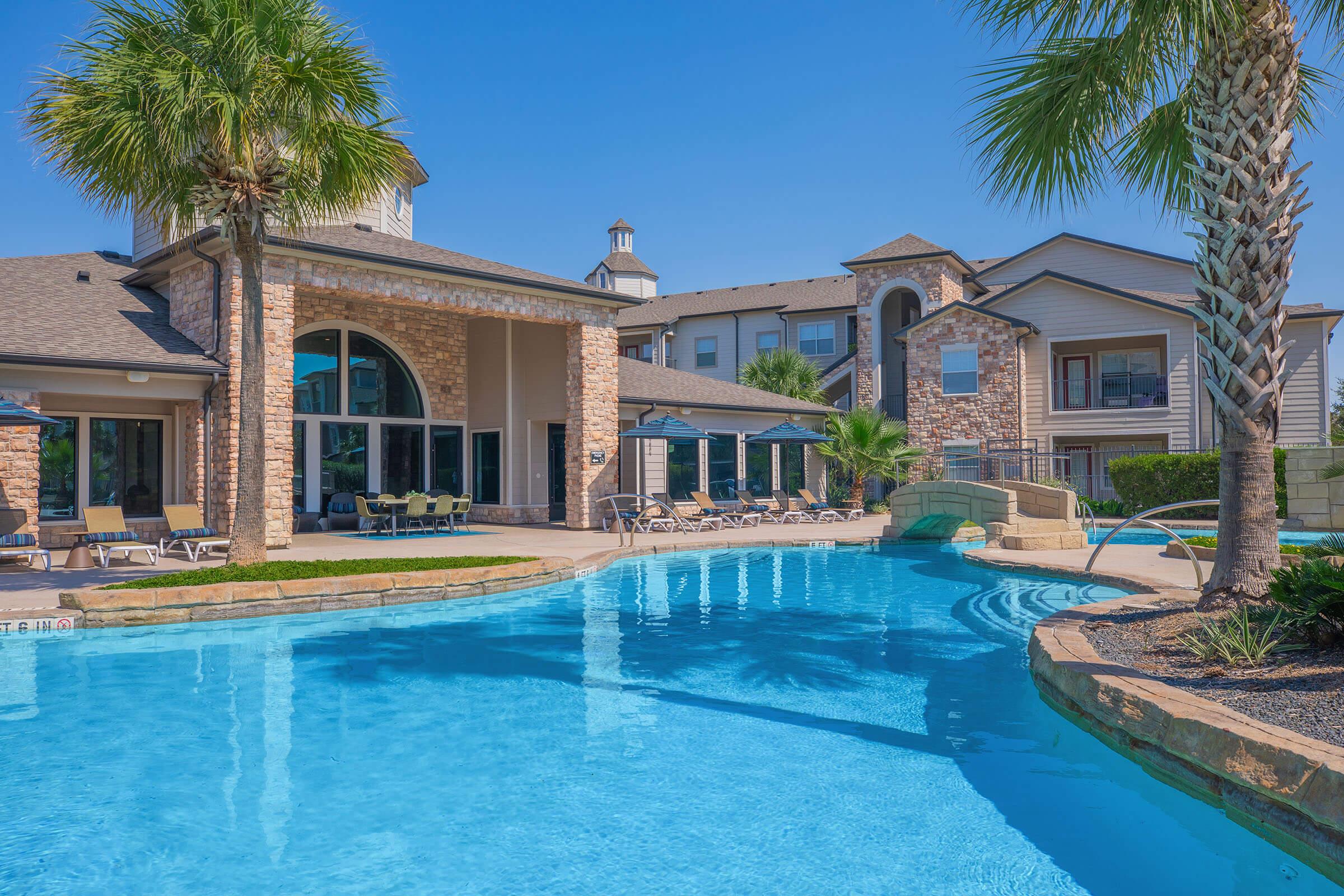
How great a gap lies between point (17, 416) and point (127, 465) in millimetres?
4902

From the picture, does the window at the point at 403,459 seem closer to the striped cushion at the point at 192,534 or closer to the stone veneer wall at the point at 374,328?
the stone veneer wall at the point at 374,328

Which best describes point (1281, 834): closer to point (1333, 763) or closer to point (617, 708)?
point (1333, 763)

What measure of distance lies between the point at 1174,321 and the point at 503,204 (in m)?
19.3

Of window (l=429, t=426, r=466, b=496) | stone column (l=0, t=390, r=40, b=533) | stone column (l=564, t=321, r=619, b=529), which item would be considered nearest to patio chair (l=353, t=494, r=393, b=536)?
window (l=429, t=426, r=466, b=496)

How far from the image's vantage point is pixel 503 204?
23.9 m

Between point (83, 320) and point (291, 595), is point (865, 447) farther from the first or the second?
point (83, 320)

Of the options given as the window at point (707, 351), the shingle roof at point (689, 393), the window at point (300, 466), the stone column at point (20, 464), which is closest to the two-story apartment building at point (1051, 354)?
the shingle roof at point (689, 393)

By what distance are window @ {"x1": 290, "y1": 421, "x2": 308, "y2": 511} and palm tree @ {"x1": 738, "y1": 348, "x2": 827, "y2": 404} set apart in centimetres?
1696

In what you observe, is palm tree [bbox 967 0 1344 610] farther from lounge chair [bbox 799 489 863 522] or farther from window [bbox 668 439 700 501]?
lounge chair [bbox 799 489 863 522]

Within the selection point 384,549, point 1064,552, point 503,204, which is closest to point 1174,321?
point 1064,552

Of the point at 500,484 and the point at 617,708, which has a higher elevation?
the point at 500,484

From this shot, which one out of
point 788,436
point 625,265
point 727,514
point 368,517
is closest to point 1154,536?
point 788,436

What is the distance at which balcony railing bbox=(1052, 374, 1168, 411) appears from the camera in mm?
26188

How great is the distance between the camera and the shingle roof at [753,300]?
3531 centimetres
